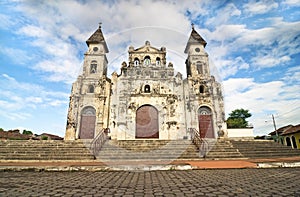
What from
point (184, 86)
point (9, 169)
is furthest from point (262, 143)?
point (9, 169)

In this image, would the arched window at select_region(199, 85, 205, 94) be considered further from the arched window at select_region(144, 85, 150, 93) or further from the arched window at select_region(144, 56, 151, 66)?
the arched window at select_region(144, 56, 151, 66)

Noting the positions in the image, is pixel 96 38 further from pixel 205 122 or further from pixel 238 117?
pixel 238 117

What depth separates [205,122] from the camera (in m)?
18.3

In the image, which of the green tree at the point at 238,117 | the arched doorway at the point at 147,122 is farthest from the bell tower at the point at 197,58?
the green tree at the point at 238,117

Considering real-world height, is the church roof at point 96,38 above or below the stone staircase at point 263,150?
above

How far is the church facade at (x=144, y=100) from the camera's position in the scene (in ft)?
57.3

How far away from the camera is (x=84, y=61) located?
66.6 ft

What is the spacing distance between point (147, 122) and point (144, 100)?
7.65 ft

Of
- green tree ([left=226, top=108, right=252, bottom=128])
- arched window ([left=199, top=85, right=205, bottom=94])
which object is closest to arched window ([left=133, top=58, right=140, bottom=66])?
arched window ([left=199, top=85, right=205, bottom=94])

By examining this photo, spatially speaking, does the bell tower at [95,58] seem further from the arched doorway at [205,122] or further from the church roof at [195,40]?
the arched doorway at [205,122]

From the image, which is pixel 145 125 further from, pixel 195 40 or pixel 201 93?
pixel 195 40

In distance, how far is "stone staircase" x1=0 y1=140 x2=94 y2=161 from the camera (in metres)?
9.76

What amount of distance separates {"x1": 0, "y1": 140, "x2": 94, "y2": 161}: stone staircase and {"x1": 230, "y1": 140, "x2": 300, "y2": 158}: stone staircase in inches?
370

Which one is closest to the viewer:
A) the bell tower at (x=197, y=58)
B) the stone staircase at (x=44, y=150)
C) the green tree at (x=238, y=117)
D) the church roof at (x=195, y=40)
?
the stone staircase at (x=44, y=150)
